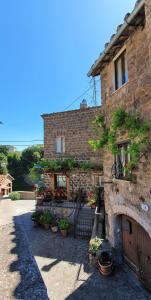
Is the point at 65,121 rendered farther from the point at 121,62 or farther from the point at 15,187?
the point at 15,187

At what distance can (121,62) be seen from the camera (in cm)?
696

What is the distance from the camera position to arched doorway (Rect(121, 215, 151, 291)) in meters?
5.91

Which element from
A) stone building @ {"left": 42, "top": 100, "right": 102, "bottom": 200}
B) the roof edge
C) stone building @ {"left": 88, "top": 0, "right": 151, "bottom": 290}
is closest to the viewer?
the roof edge

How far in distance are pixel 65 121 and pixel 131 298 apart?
12.8m

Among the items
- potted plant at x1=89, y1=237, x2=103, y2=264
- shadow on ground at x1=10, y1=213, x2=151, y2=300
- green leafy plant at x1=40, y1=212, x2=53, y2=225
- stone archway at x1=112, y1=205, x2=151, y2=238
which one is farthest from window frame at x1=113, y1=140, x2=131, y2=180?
green leafy plant at x1=40, y1=212, x2=53, y2=225

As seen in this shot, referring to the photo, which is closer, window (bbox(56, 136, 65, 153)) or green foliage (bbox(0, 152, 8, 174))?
window (bbox(56, 136, 65, 153))

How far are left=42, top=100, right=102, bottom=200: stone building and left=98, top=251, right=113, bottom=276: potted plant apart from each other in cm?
769

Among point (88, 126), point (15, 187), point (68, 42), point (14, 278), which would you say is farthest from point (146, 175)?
point (15, 187)

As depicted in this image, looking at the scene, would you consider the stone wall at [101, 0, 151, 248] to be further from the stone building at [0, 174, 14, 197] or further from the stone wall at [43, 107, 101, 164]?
the stone building at [0, 174, 14, 197]

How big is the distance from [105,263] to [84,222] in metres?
5.09

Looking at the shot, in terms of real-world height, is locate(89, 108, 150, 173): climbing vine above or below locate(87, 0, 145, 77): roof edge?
below

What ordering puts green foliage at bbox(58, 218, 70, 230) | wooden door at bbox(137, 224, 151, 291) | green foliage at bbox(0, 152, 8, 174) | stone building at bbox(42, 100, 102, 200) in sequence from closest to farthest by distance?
wooden door at bbox(137, 224, 151, 291) < green foliage at bbox(58, 218, 70, 230) < stone building at bbox(42, 100, 102, 200) < green foliage at bbox(0, 152, 8, 174)

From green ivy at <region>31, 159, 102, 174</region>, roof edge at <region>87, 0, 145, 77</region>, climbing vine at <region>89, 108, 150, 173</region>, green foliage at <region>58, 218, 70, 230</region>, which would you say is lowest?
green foliage at <region>58, 218, 70, 230</region>

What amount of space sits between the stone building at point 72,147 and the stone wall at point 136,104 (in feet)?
23.5
